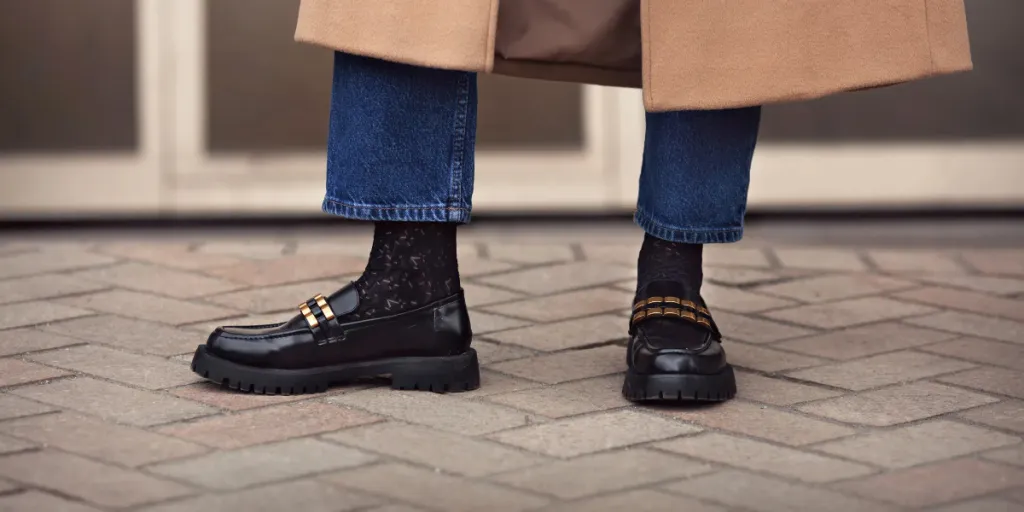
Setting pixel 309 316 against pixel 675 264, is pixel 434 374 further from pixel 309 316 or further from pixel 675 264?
pixel 675 264

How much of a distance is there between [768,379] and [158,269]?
136 cm

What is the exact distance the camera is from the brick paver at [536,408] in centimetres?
157

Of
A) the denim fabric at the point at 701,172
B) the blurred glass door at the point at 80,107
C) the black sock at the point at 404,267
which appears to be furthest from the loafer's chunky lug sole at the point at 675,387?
the blurred glass door at the point at 80,107

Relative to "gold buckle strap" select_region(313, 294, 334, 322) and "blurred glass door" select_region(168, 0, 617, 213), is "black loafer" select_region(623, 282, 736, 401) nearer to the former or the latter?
"gold buckle strap" select_region(313, 294, 334, 322)

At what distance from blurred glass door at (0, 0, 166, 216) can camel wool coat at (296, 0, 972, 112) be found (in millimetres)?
1733

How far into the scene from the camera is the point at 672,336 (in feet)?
6.31

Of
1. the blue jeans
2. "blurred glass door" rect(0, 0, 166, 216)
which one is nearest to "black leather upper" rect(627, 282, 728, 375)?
the blue jeans

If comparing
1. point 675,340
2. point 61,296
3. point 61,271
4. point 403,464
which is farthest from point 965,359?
point 61,271

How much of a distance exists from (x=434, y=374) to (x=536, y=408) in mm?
157

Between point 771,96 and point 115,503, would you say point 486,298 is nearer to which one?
point 771,96

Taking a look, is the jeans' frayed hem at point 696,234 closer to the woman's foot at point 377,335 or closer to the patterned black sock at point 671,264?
the patterned black sock at point 671,264

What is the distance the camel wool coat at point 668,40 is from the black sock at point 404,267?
0.26 metres

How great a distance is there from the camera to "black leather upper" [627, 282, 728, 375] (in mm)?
1881

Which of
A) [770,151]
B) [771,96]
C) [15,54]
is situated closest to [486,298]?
[771,96]
